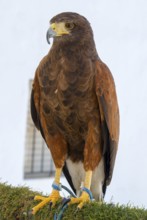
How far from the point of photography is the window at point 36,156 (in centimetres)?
733

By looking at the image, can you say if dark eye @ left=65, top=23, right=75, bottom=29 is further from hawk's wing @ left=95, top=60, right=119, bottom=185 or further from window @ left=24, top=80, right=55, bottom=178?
window @ left=24, top=80, right=55, bottom=178

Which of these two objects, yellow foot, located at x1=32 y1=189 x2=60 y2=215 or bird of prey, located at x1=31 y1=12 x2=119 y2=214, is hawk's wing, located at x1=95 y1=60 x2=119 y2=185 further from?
yellow foot, located at x1=32 y1=189 x2=60 y2=215

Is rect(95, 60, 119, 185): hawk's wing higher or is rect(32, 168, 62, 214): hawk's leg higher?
rect(95, 60, 119, 185): hawk's wing

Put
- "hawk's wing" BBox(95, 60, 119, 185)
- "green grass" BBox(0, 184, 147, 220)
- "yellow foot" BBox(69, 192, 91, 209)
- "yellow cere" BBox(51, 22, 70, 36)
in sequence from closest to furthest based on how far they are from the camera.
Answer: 1. "green grass" BBox(0, 184, 147, 220)
2. "yellow foot" BBox(69, 192, 91, 209)
3. "yellow cere" BBox(51, 22, 70, 36)
4. "hawk's wing" BBox(95, 60, 119, 185)

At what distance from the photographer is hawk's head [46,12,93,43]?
9.15 ft

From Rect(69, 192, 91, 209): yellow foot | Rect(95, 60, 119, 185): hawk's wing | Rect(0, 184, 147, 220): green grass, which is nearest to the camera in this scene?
Rect(0, 184, 147, 220): green grass

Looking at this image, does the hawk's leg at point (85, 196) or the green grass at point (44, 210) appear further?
the hawk's leg at point (85, 196)

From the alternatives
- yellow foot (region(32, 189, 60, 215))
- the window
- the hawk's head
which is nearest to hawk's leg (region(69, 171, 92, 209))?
yellow foot (region(32, 189, 60, 215))

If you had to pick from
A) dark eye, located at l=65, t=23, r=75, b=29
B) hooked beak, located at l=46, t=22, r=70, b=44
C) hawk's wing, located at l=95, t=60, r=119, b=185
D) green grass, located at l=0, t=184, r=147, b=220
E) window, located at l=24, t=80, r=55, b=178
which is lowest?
window, located at l=24, t=80, r=55, b=178

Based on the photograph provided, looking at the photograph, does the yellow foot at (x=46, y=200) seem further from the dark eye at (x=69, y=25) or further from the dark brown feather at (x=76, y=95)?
the dark eye at (x=69, y=25)

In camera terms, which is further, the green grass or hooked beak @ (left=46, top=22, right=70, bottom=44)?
Answer: hooked beak @ (left=46, top=22, right=70, bottom=44)

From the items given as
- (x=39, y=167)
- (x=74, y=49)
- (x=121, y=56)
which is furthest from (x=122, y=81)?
(x=74, y=49)

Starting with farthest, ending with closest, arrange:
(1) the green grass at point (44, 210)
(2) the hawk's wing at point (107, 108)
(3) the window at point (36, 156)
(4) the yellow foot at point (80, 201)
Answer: (3) the window at point (36, 156)
(2) the hawk's wing at point (107, 108)
(4) the yellow foot at point (80, 201)
(1) the green grass at point (44, 210)

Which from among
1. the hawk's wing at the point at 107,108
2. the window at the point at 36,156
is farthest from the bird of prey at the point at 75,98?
the window at the point at 36,156
